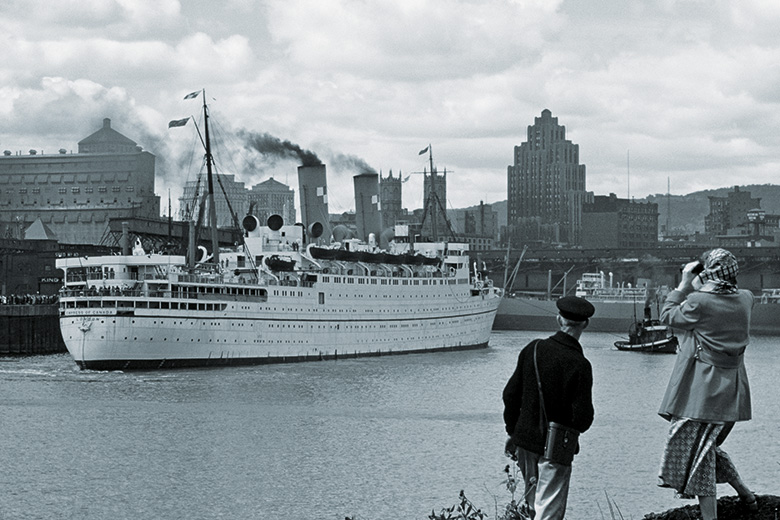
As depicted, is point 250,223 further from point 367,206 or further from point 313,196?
point 367,206

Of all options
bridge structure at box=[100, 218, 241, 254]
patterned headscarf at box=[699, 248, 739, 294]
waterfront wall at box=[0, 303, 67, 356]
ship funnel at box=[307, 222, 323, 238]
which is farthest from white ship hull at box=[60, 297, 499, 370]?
patterned headscarf at box=[699, 248, 739, 294]

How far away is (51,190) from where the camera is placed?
11181cm

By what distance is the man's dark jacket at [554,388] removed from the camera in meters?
8.40

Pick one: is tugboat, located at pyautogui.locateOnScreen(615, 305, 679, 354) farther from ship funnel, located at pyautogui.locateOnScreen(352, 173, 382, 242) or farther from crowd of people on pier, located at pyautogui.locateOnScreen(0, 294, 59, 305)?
crowd of people on pier, located at pyautogui.locateOnScreen(0, 294, 59, 305)

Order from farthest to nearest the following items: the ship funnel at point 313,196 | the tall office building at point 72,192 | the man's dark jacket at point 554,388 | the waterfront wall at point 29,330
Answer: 1. the tall office building at point 72,192
2. the ship funnel at point 313,196
3. the waterfront wall at point 29,330
4. the man's dark jacket at point 554,388

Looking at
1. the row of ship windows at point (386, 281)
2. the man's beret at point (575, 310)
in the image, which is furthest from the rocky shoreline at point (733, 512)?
the row of ship windows at point (386, 281)

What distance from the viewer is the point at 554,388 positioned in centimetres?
848

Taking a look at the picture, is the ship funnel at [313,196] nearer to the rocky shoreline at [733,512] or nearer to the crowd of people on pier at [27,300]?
the crowd of people on pier at [27,300]

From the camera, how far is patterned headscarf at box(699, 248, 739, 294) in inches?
331

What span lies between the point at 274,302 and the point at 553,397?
1759 inches

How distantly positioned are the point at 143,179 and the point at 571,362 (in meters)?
98.8

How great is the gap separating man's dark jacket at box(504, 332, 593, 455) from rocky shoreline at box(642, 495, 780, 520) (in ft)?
3.47

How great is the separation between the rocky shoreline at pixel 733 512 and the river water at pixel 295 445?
4179 millimetres

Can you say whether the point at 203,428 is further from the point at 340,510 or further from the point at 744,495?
the point at 744,495
